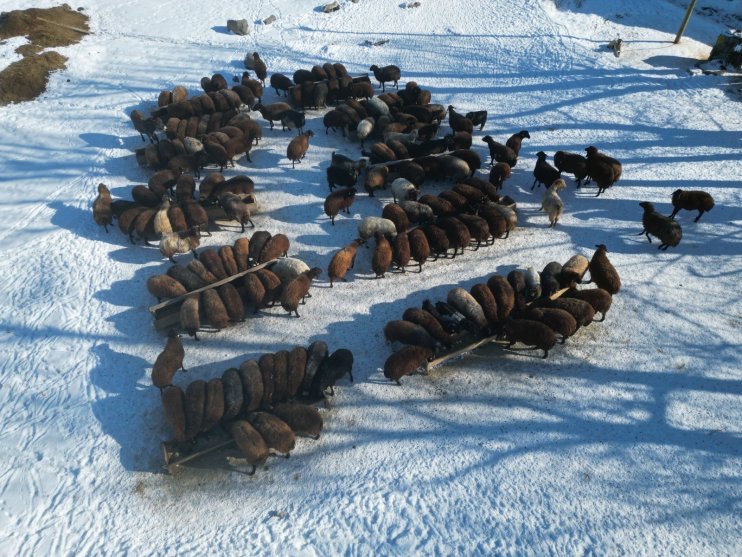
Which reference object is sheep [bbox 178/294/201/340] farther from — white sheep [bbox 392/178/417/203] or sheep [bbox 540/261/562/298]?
sheep [bbox 540/261/562/298]

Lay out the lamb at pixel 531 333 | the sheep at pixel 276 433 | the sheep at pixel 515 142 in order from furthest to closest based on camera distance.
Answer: the sheep at pixel 515 142 < the lamb at pixel 531 333 < the sheep at pixel 276 433

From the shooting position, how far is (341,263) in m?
10.5

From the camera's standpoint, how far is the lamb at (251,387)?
8.05 metres

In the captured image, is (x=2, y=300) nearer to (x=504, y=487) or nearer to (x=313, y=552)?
(x=313, y=552)

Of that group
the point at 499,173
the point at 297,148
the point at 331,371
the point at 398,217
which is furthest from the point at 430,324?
the point at 297,148

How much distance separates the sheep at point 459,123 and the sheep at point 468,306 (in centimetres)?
757

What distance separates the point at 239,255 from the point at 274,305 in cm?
150

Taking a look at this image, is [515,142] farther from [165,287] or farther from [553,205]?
[165,287]

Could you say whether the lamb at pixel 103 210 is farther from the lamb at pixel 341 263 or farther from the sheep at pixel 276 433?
the sheep at pixel 276 433

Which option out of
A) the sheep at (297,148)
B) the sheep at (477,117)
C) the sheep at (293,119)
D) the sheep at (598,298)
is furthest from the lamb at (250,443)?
the sheep at (477,117)

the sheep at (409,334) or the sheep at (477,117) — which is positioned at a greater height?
the sheep at (477,117)

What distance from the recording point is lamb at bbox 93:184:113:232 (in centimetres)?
1189

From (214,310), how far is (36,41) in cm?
1871

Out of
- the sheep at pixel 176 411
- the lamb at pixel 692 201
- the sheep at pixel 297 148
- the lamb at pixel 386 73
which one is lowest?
the sheep at pixel 176 411
